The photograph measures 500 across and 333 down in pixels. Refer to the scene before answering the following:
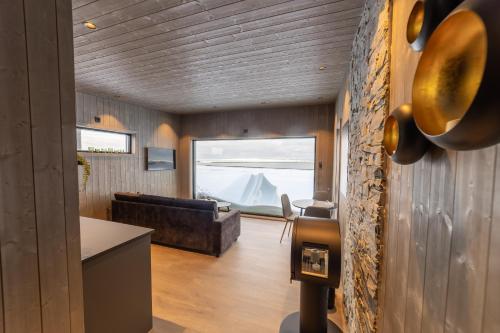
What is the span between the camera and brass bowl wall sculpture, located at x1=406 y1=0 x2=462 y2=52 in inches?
23.4

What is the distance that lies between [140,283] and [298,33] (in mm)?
2691

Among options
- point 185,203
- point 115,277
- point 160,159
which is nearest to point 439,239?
point 115,277

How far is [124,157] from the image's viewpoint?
16.5ft

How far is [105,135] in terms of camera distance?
15.7 ft

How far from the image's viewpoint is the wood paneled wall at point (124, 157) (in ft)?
14.1

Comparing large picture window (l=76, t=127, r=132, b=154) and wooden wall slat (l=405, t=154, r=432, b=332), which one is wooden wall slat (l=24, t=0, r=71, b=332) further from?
large picture window (l=76, t=127, r=132, b=154)

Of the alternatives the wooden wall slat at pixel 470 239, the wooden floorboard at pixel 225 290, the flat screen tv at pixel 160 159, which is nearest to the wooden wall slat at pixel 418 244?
the wooden wall slat at pixel 470 239

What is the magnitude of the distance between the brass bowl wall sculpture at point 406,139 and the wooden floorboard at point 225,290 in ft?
6.85

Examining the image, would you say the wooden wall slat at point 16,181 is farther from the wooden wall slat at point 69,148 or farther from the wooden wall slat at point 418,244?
the wooden wall slat at point 418,244

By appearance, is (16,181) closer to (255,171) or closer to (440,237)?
(440,237)

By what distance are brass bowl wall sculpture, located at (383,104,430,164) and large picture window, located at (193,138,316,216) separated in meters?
4.84

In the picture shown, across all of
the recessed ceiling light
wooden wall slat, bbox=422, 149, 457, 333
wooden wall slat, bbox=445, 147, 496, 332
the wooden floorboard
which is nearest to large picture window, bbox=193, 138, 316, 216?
the wooden floorboard

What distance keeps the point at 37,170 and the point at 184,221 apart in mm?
2813

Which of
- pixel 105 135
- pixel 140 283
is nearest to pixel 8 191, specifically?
pixel 140 283
